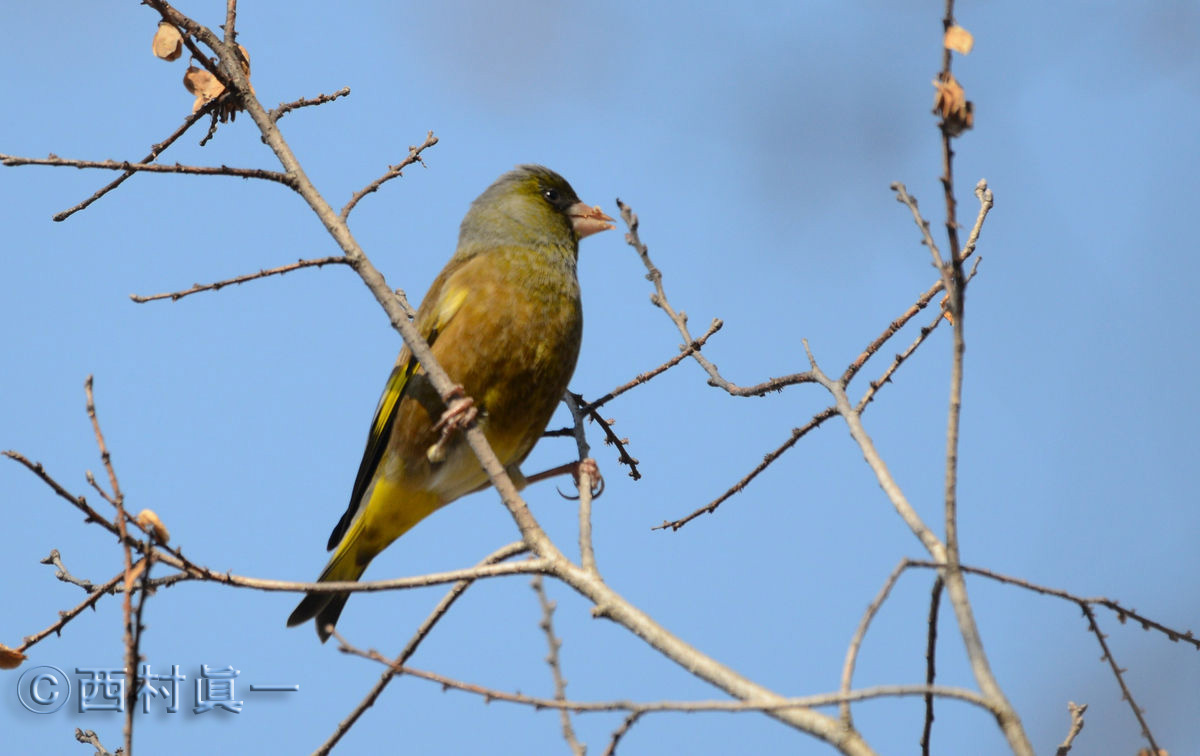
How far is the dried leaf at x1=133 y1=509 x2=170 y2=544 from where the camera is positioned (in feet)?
8.40

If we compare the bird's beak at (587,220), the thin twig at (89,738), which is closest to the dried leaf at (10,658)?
the thin twig at (89,738)

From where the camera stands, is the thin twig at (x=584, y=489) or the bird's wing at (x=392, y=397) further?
the bird's wing at (x=392, y=397)

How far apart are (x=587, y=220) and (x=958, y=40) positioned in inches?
134

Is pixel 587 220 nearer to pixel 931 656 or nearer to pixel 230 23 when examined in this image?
pixel 230 23

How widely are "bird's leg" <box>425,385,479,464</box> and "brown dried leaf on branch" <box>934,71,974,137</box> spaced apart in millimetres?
2158

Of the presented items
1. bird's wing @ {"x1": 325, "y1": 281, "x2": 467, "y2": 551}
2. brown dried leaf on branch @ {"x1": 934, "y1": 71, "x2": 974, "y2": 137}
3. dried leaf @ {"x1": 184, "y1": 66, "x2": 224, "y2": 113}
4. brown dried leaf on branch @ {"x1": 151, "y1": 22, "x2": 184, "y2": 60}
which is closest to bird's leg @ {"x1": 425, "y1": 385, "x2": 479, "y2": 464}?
bird's wing @ {"x1": 325, "y1": 281, "x2": 467, "y2": 551}

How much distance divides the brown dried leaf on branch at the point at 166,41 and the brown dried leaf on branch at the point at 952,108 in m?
2.20

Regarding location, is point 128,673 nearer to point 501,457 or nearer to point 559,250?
point 501,457

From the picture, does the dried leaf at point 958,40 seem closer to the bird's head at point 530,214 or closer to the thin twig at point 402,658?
Result: the thin twig at point 402,658

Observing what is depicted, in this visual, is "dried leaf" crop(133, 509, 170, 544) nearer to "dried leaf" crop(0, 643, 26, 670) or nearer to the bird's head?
"dried leaf" crop(0, 643, 26, 670)

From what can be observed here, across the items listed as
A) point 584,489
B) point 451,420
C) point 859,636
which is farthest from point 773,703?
point 451,420

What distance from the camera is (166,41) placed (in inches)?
130

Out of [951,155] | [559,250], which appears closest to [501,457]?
[559,250]

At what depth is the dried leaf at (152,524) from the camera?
2.56m
